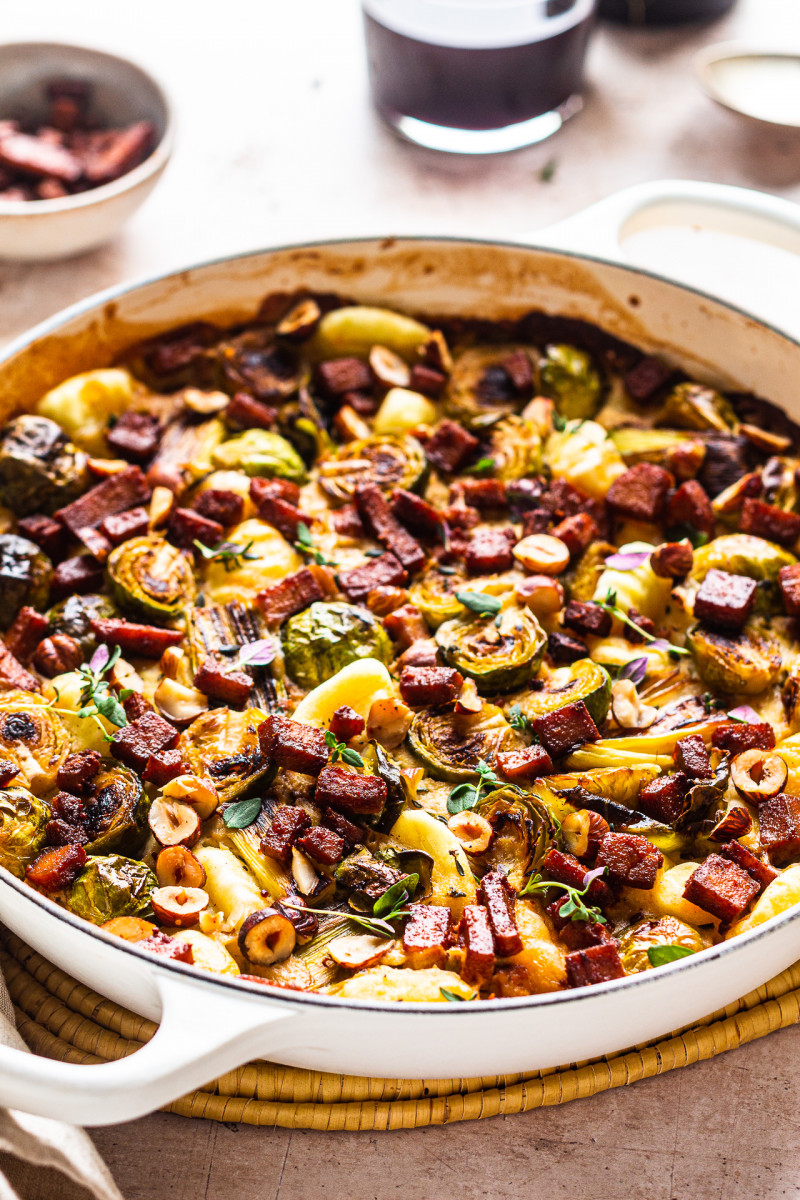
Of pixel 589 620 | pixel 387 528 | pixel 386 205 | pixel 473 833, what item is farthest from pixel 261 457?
pixel 386 205

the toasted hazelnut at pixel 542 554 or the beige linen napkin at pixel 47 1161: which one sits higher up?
the toasted hazelnut at pixel 542 554

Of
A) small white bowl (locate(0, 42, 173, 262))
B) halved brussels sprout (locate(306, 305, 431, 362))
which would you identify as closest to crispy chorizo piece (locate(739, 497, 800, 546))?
halved brussels sprout (locate(306, 305, 431, 362))

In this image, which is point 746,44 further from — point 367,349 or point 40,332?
point 40,332

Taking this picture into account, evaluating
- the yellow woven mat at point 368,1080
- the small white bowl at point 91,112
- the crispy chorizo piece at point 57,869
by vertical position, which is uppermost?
the small white bowl at point 91,112

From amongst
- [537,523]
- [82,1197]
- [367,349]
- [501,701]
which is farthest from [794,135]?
[82,1197]

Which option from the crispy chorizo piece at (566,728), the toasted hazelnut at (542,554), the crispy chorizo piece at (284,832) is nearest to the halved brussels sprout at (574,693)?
the crispy chorizo piece at (566,728)

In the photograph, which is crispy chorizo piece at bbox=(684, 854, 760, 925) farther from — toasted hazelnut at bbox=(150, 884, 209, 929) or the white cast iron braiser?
toasted hazelnut at bbox=(150, 884, 209, 929)

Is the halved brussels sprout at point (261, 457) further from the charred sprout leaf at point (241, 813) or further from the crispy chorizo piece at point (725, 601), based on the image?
the crispy chorizo piece at point (725, 601)
